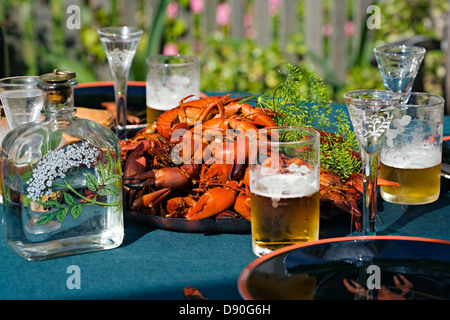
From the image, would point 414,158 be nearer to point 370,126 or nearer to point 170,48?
point 370,126

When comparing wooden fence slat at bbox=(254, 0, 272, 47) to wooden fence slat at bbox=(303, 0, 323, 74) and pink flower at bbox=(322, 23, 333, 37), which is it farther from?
pink flower at bbox=(322, 23, 333, 37)

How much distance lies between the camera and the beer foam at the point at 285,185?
4.10 ft

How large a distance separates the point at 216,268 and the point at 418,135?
0.60 metres

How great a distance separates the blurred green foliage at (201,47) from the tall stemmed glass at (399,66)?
2.82 metres

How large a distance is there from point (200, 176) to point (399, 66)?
1.85 ft

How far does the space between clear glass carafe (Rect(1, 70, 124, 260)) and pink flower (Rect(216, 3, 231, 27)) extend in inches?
165

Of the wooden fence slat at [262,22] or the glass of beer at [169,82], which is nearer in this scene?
the glass of beer at [169,82]

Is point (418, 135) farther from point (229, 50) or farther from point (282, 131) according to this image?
point (229, 50)

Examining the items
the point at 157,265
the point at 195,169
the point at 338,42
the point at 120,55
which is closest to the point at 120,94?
the point at 120,55

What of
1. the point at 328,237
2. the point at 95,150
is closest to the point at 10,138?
the point at 95,150

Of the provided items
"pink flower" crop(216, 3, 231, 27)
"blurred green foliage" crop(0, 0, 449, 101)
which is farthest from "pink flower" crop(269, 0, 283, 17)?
"pink flower" crop(216, 3, 231, 27)

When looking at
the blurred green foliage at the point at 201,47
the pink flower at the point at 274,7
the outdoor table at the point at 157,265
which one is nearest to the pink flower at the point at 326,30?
the blurred green foliage at the point at 201,47

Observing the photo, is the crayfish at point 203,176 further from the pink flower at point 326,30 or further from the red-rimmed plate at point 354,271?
the pink flower at point 326,30

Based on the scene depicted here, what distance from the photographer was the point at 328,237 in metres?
1.38
